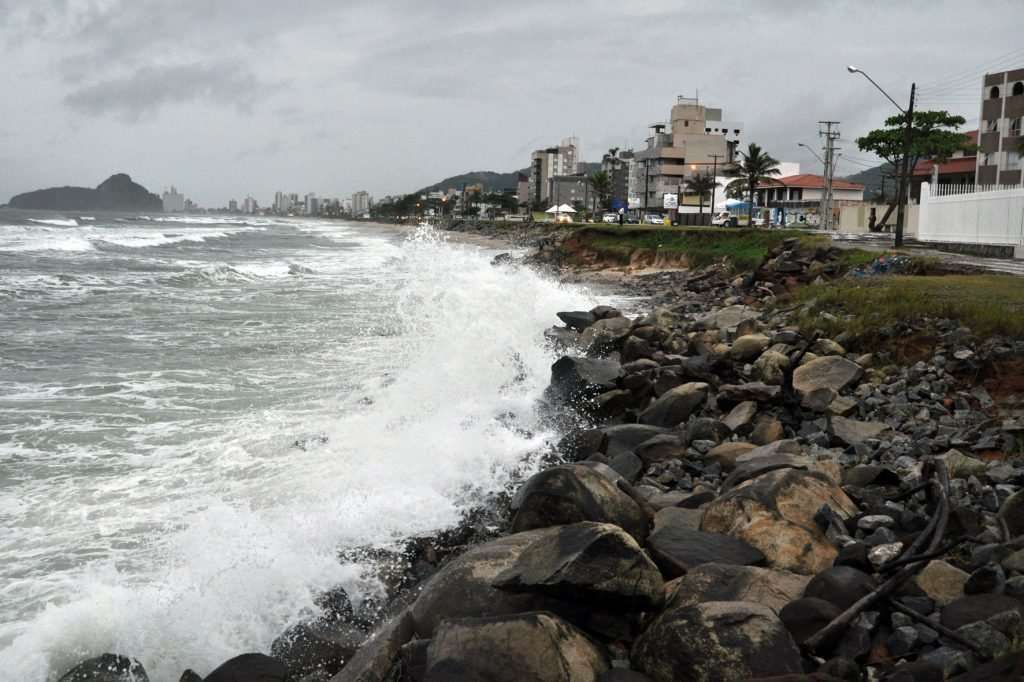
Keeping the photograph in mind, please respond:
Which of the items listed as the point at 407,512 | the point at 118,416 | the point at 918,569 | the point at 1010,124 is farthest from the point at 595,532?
the point at 1010,124

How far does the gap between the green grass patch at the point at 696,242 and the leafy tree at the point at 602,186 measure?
161 feet

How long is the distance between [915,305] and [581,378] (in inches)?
186

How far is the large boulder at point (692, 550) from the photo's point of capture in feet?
16.9

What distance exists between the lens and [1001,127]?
49.5 meters

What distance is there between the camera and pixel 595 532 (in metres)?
4.70

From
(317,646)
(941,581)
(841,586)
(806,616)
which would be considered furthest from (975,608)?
(317,646)

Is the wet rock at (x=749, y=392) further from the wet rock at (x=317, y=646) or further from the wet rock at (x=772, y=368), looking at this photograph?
the wet rock at (x=317, y=646)

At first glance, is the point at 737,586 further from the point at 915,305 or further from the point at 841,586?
the point at 915,305

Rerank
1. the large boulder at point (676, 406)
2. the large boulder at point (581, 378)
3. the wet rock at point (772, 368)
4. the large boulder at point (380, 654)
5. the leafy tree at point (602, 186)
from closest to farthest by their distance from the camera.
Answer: the large boulder at point (380, 654), the large boulder at point (676, 406), the wet rock at point (772, 368), the large boulder at point (581, 378), the leafy tree at point (602, 186)

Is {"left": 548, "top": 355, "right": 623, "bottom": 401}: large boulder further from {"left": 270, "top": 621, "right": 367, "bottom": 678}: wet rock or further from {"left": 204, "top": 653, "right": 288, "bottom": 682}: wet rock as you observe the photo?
{"left": 204, "top": 653, "right": 288, "bottom": 682}: wet rock

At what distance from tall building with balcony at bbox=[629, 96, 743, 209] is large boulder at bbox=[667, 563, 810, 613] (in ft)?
319

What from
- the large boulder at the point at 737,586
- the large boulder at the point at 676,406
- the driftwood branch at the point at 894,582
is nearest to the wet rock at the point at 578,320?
the large boulder at the point at 676,406

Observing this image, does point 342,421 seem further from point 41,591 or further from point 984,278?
point 984,278

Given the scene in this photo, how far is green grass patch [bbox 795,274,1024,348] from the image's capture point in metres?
10.2
